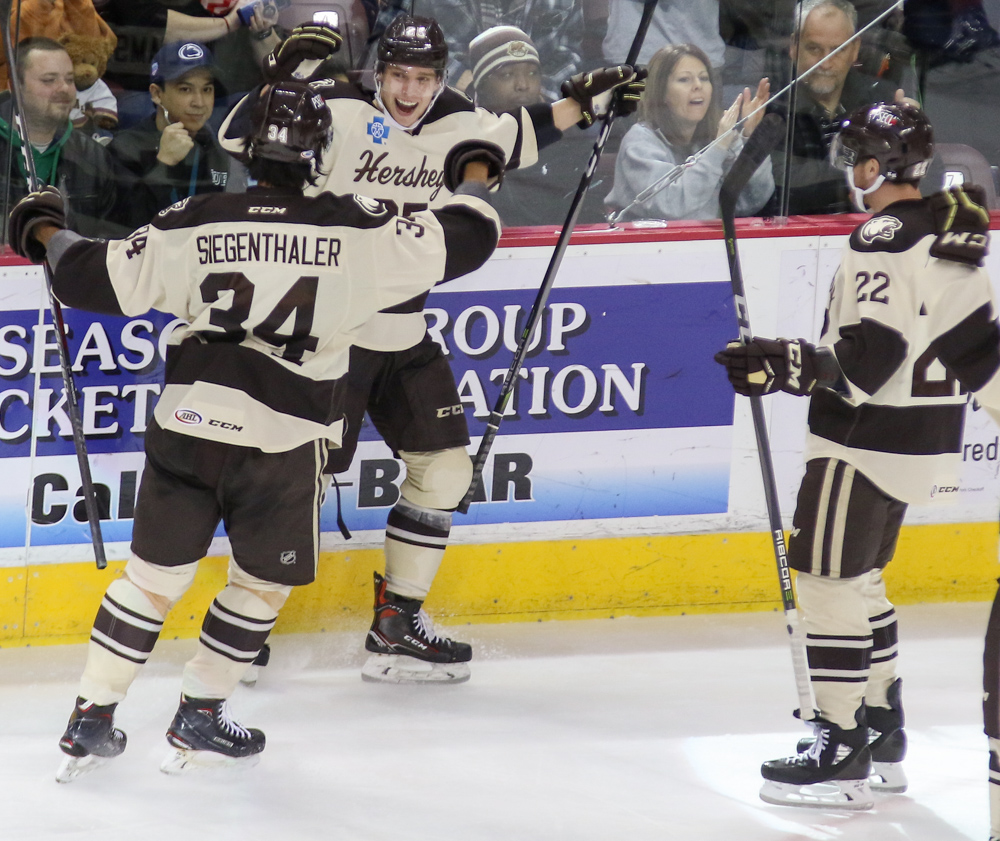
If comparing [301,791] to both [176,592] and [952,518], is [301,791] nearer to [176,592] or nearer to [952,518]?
[176,592]

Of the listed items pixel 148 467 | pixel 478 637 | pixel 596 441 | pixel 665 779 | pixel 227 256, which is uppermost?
pixel 227 256

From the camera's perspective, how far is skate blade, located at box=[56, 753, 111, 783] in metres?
2.63

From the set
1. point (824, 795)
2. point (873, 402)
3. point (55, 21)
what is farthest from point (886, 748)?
point (55, 21)

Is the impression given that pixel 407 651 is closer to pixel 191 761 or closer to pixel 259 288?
pixel 191 761

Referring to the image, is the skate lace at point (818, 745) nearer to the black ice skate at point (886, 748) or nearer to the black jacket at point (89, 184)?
the black ice skate at point (886, 748)

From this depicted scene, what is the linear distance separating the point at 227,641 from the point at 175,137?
141 centimetres

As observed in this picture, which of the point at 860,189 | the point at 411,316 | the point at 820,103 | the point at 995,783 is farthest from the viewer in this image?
the point at 820,103

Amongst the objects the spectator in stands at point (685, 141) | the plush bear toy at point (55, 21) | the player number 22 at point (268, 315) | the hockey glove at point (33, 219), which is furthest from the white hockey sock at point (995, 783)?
the plush bear toy at point (55, 21)

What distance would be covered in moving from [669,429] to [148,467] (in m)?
1.52

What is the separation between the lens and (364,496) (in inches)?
137

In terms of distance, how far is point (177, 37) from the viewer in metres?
3.40

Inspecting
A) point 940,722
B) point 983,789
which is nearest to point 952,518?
point 940,722

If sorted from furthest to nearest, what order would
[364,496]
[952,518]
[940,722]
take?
[952,518]
[364,496]
[940,722]

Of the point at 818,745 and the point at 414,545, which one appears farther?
the point at 414,545
